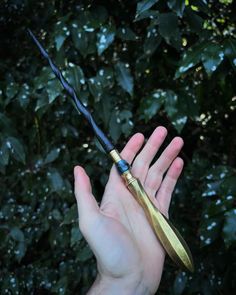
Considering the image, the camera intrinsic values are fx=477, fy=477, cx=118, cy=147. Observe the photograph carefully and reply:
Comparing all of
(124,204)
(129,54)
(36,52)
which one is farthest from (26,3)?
(124,204)

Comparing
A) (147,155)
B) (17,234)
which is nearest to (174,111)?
(147,155)

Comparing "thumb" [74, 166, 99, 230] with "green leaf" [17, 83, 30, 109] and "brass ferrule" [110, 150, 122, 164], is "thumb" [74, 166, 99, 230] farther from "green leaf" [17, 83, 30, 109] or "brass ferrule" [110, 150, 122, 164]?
"green leaf" [17, 83, 30, 109]

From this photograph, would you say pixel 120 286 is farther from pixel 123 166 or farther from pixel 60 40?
pixel 60 40

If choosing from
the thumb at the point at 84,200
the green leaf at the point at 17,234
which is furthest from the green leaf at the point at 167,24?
the green leaf at the point at 17,234

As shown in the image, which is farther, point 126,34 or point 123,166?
point 126,34

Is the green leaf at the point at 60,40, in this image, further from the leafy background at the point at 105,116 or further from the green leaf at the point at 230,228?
the green leaf at the point at 230,228

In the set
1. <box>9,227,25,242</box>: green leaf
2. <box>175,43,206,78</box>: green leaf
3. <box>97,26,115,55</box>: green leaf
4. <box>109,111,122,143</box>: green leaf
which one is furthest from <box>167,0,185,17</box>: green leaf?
<box>9,227,25,242</box>: green leaf
